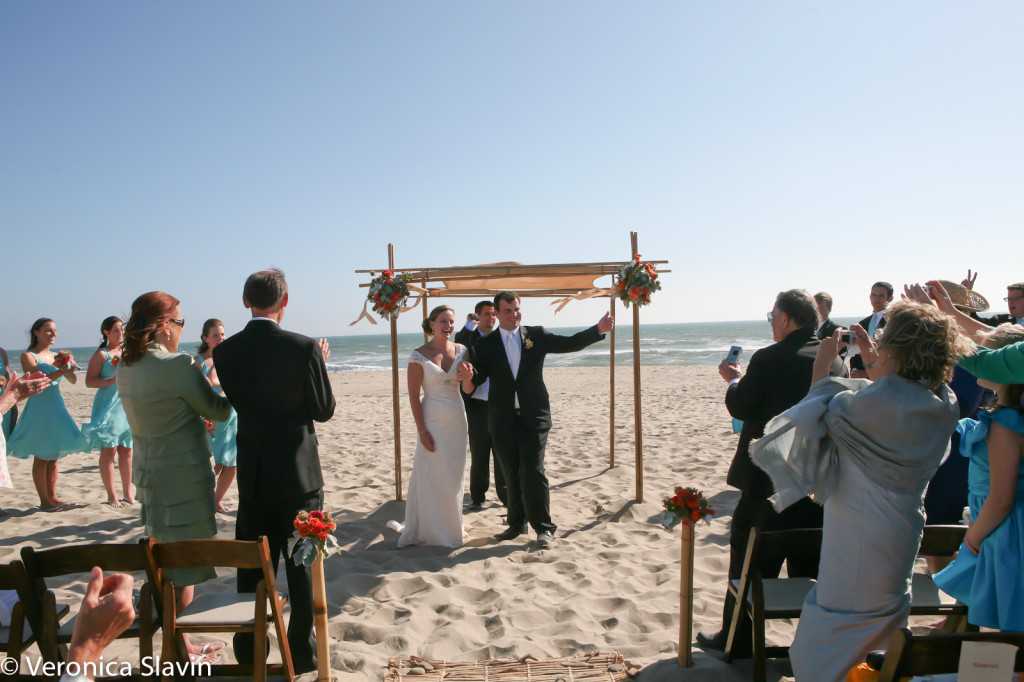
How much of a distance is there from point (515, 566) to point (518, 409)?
1.32 m

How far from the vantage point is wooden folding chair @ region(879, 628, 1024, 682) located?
5.48 feet

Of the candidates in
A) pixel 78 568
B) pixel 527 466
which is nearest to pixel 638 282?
pixel 527 466

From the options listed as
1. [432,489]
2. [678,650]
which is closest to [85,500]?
[432,489]

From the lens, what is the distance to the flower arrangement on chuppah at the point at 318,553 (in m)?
3.01

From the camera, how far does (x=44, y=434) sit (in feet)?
21.0

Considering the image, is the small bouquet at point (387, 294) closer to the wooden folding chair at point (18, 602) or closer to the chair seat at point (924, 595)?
the wooden folding chair at point (18, 602)

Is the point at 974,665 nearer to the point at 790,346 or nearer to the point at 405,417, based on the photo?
the point at 790,346

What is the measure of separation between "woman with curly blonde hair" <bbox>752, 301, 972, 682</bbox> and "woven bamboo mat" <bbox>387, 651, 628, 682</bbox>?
1.09 m

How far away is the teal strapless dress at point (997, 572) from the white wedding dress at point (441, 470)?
3637mm

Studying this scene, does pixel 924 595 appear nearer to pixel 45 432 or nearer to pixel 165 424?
pixel 165 424

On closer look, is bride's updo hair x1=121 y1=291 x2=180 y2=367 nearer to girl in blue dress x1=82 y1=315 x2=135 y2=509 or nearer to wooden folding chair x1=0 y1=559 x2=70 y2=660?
wooden folding chair x1=0 y1=559 x2=70 y2=660

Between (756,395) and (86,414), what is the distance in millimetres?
19141

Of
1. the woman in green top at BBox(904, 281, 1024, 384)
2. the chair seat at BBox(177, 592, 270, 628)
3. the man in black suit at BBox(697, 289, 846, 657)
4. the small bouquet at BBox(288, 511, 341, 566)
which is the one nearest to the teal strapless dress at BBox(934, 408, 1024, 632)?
the woman in green top at BBox(904, 281, 1024, 384)

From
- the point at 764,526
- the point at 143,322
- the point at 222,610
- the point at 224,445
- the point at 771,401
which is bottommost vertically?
the point at 222,610
